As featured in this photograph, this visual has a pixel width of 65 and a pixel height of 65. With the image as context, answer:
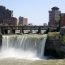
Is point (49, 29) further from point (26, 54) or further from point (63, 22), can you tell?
point (26, 54)

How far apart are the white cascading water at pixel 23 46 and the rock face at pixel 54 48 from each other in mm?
A: 893

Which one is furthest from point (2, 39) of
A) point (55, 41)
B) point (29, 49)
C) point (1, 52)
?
point (55, 41)

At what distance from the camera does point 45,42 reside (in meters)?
39.4

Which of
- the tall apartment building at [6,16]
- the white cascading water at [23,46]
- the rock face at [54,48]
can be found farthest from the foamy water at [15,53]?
the tall apartment building at [6,16]

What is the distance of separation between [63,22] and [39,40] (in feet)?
55.8

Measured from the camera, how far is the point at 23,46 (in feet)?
132

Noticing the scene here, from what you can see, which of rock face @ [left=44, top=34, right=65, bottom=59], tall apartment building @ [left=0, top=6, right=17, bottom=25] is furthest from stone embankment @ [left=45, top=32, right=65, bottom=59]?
tall apartment building @ [left=0, top=6, right=17, bottom=25]

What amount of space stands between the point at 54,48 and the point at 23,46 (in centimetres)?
552

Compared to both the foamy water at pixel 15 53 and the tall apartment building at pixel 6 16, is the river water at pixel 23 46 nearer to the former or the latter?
the foamy water at pixel 15 53

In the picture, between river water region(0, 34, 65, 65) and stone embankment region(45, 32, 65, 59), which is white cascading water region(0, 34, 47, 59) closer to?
river water region(0, 34, 65, 65)

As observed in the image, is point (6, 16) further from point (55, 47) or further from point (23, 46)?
point (55, 47)

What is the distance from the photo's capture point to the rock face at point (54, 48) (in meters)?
36.7

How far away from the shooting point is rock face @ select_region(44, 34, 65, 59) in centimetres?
3665

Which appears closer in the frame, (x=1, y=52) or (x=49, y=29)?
(x=1, y=52)
